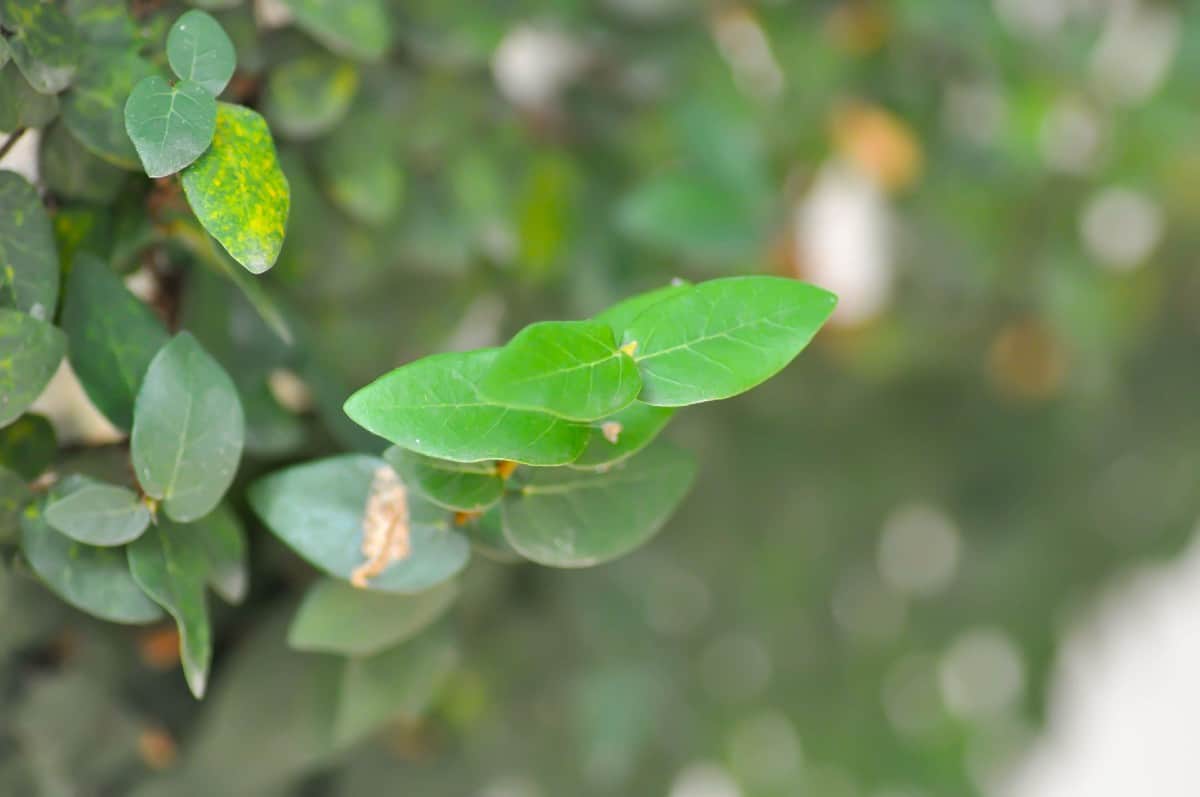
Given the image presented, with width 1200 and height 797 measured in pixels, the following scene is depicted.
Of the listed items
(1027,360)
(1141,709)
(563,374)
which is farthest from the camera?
(1141,709)

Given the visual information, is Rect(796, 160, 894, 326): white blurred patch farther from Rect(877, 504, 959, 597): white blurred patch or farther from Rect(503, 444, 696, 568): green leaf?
Rect(503, 444, 696, 568): green leaf

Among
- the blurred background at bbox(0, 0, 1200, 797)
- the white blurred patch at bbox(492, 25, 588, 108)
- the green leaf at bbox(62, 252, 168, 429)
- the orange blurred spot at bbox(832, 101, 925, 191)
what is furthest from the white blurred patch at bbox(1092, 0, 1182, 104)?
the green leaf at bbox(62, 252, 168, 429)

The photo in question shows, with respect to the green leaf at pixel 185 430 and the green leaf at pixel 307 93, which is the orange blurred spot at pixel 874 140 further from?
the green leaf at pixel 185 430

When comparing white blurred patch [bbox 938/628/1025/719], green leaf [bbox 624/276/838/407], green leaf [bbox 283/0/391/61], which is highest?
green leaf [bbox 624/276/838/407]

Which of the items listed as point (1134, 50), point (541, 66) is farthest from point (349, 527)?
point (1134, 50)

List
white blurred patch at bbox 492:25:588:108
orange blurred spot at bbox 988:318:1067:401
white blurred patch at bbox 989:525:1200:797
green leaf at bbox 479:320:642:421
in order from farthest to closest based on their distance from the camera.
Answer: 1. white blurred patch at bbox 989:525:1200:797
2. orange blurred spot at bbox 988:318:1067:401
3. white blurred patch at bbox 492:25:588:108
4. green leaf at bbox 479:320:642:421

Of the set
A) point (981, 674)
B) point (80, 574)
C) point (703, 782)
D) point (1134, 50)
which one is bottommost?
point (703, 782)

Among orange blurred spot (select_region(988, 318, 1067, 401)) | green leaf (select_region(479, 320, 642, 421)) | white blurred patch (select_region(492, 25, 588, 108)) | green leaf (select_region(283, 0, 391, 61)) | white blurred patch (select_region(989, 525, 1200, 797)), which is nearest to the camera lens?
green leaf (select_region(479, 320, 642, 421))

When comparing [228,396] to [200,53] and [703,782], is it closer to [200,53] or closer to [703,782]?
[200,53]
